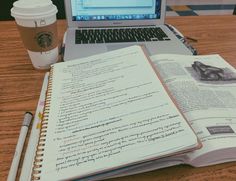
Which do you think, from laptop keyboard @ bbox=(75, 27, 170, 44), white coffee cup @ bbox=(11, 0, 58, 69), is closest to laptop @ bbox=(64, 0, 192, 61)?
laptop keyboard @ bbox=(75, 27, 170, 44)

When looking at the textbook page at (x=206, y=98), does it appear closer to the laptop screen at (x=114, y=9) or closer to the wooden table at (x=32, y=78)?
the wooden table at (x=32, y=78)

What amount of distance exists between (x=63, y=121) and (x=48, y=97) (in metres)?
0.09

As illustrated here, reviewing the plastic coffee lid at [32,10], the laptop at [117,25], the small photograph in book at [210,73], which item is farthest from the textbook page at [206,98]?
the plastic coffee lid at [32,10]

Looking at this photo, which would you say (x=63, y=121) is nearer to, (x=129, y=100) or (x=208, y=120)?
(x=129, y=100)

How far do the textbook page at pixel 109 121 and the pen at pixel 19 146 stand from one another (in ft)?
0.17

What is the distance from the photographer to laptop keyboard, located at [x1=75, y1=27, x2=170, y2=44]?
0.77 metres

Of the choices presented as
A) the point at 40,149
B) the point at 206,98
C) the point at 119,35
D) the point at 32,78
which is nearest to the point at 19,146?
the point at 40,149

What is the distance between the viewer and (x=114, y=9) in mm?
824

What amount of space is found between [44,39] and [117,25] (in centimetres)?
31

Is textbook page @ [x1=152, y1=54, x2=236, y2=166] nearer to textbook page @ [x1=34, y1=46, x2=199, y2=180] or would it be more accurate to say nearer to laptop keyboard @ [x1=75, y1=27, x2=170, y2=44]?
textbook page @ [x1=34, y1=46, x2=199, y2=180]

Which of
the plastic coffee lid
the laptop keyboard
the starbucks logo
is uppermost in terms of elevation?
the plastic coffee lid

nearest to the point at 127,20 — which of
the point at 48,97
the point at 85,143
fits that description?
the point at 48,97

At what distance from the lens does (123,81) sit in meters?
0.50

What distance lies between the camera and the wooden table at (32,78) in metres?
0.39
